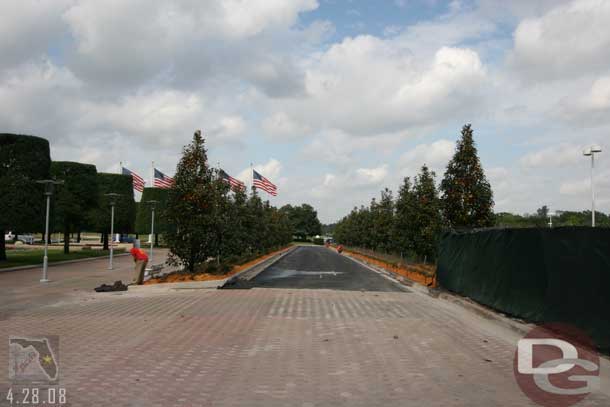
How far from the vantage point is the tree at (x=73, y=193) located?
135 ft

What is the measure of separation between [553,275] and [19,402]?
8603mm

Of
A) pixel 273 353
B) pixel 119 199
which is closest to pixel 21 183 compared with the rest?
pixel 119 199

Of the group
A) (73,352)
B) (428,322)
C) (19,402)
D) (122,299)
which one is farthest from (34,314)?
(428,322)

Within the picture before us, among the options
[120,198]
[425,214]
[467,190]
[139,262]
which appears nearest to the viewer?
[139,262]

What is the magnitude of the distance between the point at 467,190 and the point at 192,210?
34.7 feet

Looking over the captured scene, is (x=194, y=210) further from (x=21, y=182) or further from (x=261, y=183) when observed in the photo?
(x=261, y=183)

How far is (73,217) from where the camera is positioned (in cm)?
4225

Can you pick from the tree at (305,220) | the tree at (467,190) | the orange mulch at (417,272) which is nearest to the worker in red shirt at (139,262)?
the orange mulch at (417,272)

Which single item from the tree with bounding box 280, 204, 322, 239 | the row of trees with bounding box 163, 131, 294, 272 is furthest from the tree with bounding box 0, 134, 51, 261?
the tree with bounding box 280, 204, 322, 239

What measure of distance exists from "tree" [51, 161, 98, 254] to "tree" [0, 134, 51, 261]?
10437mm

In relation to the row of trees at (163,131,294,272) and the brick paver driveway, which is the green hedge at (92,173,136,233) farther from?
the brick paver driveway

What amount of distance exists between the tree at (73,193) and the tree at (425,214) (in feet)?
92.6

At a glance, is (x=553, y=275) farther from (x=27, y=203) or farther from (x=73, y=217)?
(x=73, y=217)

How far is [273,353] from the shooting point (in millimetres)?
8344
